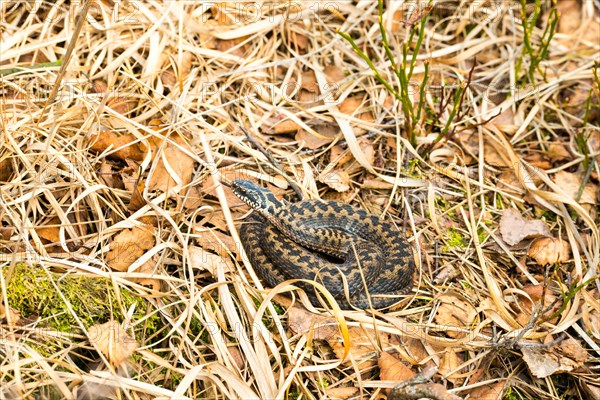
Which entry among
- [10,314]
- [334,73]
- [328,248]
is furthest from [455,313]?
[10,314]

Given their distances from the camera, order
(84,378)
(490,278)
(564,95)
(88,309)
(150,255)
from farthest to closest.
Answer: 1. (564,95)
2. (490,278)
3. (150,255)
4. (88,309)
5. (84,378)

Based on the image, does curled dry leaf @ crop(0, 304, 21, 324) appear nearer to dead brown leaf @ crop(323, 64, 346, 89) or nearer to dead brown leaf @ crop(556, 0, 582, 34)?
dead brown leaf @ crop(323, 64, 346, 89)

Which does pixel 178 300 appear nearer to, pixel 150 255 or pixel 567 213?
pixel 150 255

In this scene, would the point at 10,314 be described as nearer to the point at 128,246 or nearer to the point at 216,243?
the point at 128,246

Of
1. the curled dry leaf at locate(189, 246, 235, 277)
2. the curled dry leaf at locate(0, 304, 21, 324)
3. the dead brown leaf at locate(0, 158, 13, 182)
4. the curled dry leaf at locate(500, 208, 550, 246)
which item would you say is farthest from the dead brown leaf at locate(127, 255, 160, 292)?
the curled dry leaf at locate(500, 208, 550, 246)

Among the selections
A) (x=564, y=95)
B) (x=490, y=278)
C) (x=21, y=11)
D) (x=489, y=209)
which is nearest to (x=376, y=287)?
(x=490, y=278)

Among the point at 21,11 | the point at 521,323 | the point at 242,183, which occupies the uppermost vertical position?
the point at 21,11
